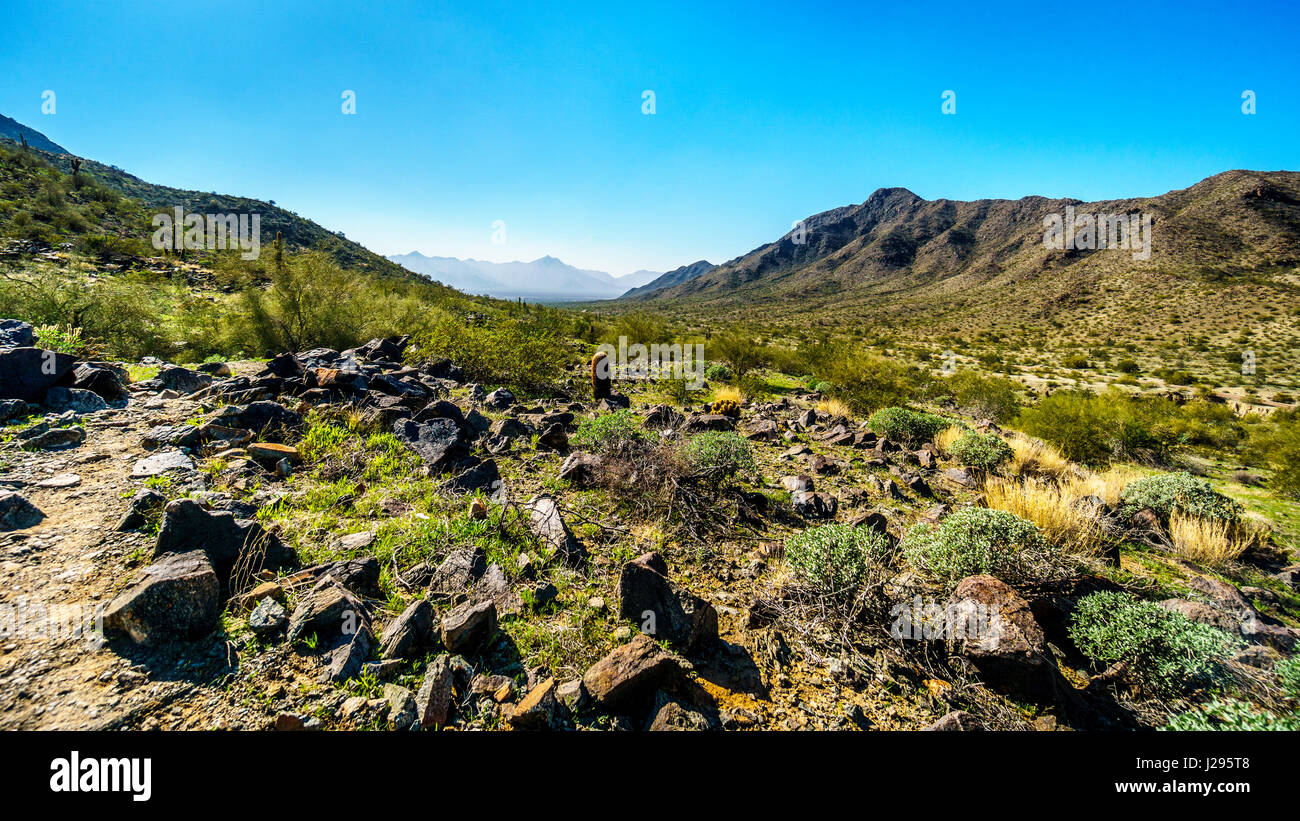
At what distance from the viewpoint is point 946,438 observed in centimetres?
883

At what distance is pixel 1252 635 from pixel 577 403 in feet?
30.8

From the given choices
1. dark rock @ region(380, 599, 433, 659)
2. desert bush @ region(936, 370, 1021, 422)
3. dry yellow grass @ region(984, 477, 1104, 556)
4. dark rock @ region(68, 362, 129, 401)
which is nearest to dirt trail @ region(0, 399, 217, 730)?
dark rock @ region(380, 599, 433, 659)

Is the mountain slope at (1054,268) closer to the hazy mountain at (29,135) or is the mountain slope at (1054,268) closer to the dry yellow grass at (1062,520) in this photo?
the dry yellow grass at (1062,520)

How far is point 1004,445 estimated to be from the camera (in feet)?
25.7

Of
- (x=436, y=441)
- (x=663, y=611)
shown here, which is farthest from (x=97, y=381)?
(x=663, y=611)

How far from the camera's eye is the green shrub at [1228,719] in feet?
7.88

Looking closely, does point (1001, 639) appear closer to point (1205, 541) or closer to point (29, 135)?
point (1205, 541)

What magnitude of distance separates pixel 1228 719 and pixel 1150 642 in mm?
577

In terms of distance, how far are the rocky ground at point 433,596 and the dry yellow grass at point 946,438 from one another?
365 cm

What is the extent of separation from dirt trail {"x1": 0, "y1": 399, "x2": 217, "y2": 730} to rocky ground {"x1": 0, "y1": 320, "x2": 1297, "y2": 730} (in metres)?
0.01

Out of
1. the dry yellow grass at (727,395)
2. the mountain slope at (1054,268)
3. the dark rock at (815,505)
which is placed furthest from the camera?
the mountain slope at (1054,268)

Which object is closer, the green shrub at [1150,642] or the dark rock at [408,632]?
the dark rock at [408,632]

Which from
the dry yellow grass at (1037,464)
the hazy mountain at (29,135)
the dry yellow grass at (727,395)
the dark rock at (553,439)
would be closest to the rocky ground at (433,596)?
the dark rock at (553,439)
